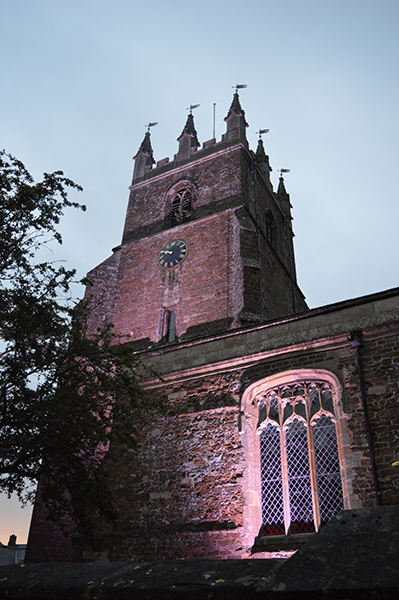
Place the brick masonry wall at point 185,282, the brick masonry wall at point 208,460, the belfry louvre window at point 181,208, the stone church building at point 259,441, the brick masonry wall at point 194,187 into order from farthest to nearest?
the belfry louvre window at point 181,208, the brick masonry wall at point 194,187, the brick masonry wall at point 185,282, the stone church building at point 259,441, the brick masonry wall at point 208,460

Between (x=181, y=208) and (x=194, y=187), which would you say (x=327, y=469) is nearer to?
(x=181, y=208)

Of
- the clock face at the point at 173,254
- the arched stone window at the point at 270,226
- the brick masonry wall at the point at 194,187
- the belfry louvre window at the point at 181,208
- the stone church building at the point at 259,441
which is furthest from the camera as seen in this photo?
the arched stone window at the point at 270,226

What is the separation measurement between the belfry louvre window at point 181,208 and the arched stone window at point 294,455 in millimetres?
15536

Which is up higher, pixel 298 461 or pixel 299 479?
pixel 298 461

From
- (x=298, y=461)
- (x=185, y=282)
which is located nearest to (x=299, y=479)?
(x=298, y=461)

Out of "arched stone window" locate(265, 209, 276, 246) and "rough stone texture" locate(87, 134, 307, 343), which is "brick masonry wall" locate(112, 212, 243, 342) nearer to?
"rough stone texture" locate(87, 134, 307, 343)

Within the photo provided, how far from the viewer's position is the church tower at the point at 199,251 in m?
20.9

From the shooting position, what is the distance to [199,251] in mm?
22797

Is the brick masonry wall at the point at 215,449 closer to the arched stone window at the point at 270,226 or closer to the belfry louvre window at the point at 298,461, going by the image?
the belfry louvre window at the point at 298,461

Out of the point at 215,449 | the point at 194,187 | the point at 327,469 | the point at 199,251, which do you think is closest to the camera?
the point at 327,469

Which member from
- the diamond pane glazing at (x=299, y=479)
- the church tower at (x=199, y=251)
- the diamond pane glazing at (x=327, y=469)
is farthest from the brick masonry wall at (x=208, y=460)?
the church tower at (x=199, y=251)

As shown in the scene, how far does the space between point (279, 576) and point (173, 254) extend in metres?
21.8

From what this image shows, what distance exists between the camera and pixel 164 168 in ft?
91.6

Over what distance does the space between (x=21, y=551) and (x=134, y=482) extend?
111 ft
